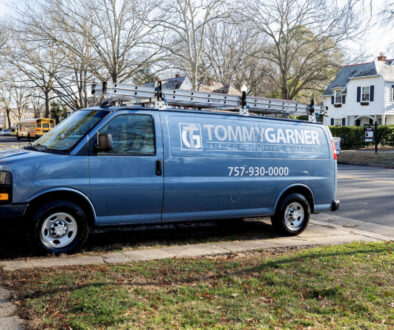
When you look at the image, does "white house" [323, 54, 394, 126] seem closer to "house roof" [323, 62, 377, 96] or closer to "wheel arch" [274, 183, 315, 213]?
"house roof" [323, 62, 377, 96]

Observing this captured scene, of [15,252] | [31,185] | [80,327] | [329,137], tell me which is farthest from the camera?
[329,137]

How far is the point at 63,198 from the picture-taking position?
592 cm

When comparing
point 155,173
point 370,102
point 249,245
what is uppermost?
point 370,102

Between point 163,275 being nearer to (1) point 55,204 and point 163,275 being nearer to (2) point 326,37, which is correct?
(1) point 55,204

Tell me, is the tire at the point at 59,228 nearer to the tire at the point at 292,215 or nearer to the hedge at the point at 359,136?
the tire at the point at 292,215

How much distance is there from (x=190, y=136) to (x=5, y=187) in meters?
2.67

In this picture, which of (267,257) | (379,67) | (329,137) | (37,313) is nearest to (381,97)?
(379,67)

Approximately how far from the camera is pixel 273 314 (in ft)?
12.8

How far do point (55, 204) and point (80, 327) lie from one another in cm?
255

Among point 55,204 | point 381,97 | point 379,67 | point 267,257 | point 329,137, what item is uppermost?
point 379,67

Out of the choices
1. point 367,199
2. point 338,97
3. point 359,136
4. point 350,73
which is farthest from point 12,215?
point 338,97

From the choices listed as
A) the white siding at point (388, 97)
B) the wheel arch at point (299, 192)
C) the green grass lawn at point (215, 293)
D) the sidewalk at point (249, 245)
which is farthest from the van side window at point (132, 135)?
the white siding at point (388, 97)

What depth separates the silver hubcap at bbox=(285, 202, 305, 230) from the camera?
25.5 feet

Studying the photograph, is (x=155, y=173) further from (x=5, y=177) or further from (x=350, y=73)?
(x=350, y=73)
